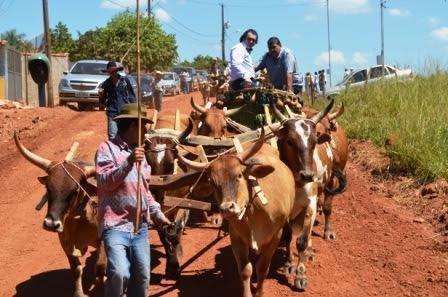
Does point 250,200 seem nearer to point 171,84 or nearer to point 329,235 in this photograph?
point 329,235

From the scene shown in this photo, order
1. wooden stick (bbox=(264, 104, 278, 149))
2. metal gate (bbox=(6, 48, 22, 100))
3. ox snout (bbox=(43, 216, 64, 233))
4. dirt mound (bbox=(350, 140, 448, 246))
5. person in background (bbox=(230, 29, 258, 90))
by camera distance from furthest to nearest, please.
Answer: metal gate (bbox=(6, 48, 22, 100))
person in background (bbox=(230, 29, 258, 90))
dirt mound (bbox=(350, 140, 448, 246))
wooden stick (bbox=(264, 104, 278, 149))
ox snout (bbox=(43, 216, 64, 233))

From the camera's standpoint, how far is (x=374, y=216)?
10.6 m

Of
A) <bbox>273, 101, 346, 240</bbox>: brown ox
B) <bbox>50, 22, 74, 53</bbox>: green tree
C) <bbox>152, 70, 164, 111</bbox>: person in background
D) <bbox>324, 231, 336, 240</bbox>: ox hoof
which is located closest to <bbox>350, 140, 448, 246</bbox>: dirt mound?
<bbox>324, 231, 336, 240</bbox>: ox hoof

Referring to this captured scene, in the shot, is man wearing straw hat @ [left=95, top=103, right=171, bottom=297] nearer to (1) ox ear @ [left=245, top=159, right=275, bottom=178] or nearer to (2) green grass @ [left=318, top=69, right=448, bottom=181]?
(1) ox ear @ [left=245, top=159, right=275, bottom=178]

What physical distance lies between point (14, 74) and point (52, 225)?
1007 inches

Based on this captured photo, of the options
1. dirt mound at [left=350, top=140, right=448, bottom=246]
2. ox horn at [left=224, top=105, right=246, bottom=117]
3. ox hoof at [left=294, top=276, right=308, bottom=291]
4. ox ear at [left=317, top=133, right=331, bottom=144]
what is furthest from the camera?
ox horn at [left=224, top=105, right=246, bottom=117]

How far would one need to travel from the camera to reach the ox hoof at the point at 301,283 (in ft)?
24.8

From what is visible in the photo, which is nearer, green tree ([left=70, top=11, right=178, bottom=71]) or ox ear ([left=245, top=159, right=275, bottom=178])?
ox ear ([left=245, top=159, right=275, bottom=178])

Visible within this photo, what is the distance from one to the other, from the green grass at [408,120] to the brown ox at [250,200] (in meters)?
4.95

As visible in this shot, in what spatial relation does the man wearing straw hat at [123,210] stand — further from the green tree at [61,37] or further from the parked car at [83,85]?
the green tree at [61,37]

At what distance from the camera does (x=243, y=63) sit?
1045 centimetres

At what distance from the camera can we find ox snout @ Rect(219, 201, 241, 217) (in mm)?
5949

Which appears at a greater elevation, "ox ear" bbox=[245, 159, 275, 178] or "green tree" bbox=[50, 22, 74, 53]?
"green tree" bbox=[50, 22, 74, 53]

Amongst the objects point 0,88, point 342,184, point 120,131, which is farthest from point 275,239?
point 0,88
